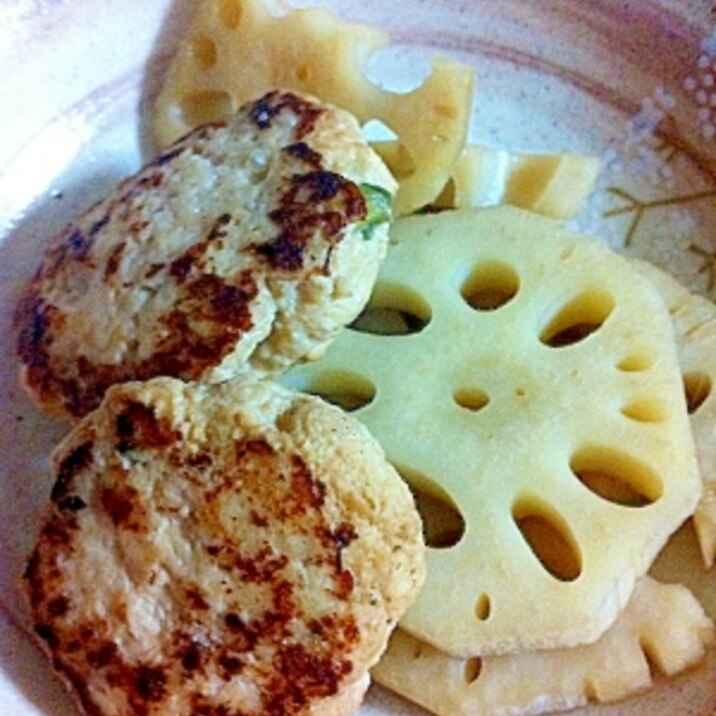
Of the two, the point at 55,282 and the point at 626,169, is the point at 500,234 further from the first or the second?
the point at 55,282

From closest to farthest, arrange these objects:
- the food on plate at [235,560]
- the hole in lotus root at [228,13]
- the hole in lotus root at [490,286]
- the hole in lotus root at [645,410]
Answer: the food on plate at [235,560]
the hole in lotus root at [645,410]
the hole in lotus root at [490,286]
the hole in lotus root at [228,13]

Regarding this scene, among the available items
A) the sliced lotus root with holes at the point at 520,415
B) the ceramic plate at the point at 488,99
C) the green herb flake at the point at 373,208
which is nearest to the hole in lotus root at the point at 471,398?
the sliced lotus root with holes at the point at 520,415

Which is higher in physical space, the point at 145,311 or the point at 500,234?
the point at 145,311

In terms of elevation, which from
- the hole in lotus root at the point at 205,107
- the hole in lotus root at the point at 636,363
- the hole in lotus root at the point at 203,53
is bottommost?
the hole in lotus root at the point at 636,363

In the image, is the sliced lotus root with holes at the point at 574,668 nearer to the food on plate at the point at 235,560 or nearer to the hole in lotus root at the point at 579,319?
the food on plate at the point at 235,560

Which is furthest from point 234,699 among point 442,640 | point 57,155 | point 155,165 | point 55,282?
point 57,155

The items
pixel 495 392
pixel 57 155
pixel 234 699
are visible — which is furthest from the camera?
pixel 57 155
